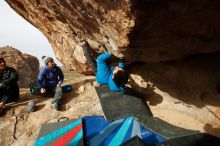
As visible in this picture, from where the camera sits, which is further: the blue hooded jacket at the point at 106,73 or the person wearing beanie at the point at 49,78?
the person wearing beanie at the point at 49,78

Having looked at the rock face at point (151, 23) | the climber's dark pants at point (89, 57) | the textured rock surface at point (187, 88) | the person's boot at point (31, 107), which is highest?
the rock face at point (151, 23)

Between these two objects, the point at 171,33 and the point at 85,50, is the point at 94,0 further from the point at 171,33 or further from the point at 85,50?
the point at 85,50

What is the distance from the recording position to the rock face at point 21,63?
25281 millimetres

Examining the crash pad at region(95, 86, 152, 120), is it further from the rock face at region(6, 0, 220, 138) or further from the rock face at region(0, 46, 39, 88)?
the rock face at region(0, 46, 39, 88)

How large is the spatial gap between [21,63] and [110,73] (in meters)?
19.4

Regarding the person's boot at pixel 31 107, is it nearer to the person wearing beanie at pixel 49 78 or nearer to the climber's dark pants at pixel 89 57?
the person wearing beanie at pixel 49 78

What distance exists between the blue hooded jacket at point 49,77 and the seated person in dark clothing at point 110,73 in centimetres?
120

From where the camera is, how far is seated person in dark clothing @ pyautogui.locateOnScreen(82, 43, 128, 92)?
25.6 ft

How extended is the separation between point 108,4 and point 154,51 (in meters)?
2.23

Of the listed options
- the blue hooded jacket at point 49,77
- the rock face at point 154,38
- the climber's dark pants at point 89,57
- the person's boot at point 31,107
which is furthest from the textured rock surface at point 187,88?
the person's boot at point 31,107

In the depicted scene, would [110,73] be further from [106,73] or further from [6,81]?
[6,81]

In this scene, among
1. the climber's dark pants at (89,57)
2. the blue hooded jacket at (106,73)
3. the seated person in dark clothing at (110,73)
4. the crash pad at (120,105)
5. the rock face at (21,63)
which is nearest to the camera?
the crash pad at (120,105)

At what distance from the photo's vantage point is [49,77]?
357 inches

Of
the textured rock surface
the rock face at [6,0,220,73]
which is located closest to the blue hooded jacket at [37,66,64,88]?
the rock face at [6,0,220,73]
